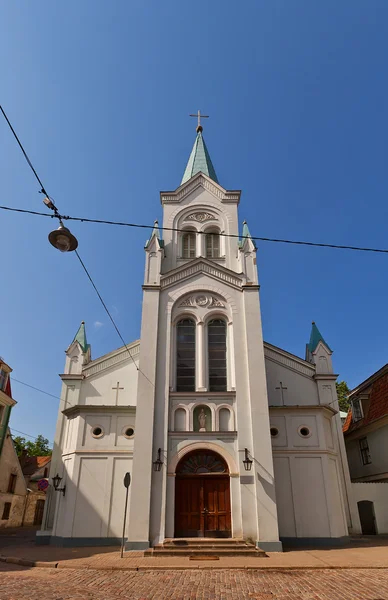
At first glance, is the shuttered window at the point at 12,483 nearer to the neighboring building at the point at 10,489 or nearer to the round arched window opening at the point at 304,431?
the neighboring building at the point at 10,489

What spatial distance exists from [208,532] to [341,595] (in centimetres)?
839

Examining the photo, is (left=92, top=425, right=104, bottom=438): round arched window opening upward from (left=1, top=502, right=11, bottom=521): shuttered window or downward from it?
upward

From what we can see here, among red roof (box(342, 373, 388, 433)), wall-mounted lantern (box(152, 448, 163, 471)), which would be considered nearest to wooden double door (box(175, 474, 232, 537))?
wall-mounted lantern (box(152, 448, 163, 471))

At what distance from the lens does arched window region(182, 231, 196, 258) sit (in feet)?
80.3

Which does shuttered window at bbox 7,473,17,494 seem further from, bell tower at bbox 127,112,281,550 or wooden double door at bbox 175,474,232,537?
wooden double door at bbox 175,474,232,537

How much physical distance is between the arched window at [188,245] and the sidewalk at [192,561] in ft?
51.6

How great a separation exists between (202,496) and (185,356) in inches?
256

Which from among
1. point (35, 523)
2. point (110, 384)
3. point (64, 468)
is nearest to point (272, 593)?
point (64, 468)

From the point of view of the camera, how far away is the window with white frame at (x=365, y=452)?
2656cm

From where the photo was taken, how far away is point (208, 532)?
656 inches

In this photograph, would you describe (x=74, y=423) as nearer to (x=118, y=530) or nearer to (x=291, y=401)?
(x=118, y=530)

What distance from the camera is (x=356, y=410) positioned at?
2906cm

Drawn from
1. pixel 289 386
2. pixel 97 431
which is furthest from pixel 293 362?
pixel 97 431

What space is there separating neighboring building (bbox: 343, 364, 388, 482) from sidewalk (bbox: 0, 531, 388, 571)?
354 inches
